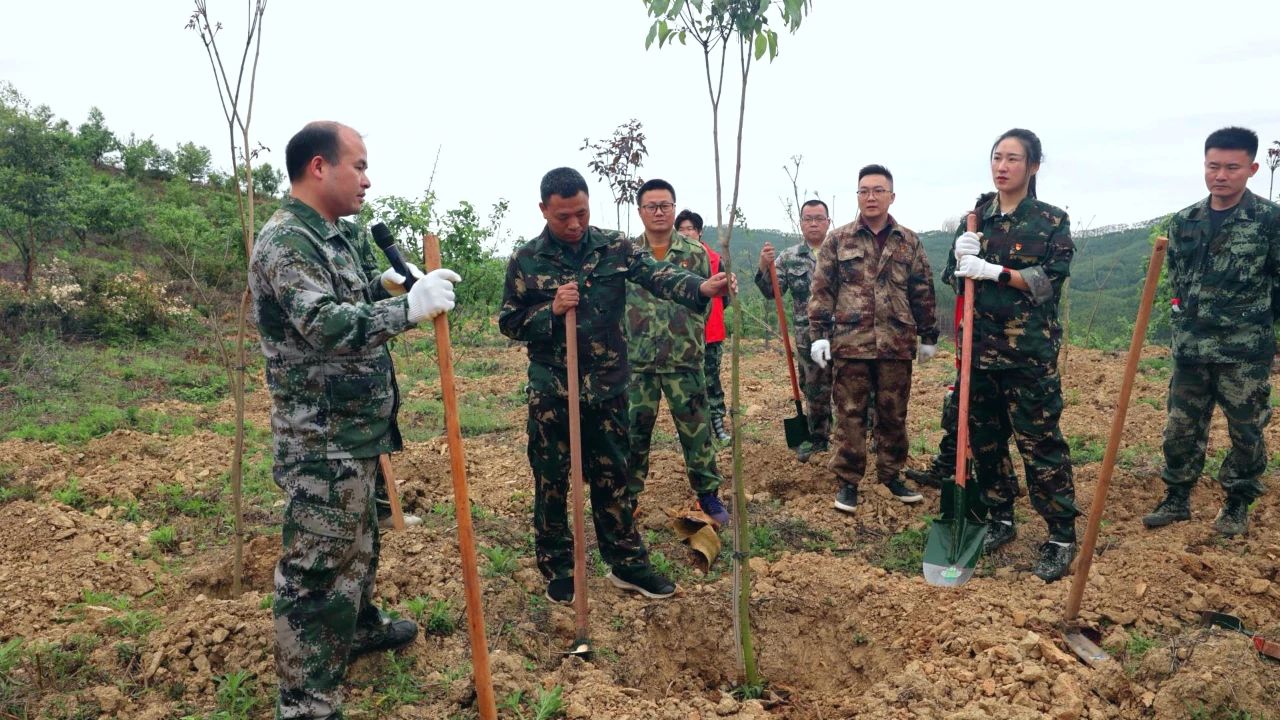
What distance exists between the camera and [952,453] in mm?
4699

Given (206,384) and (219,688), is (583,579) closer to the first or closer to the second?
(219,688)

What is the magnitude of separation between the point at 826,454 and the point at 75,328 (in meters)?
10.9

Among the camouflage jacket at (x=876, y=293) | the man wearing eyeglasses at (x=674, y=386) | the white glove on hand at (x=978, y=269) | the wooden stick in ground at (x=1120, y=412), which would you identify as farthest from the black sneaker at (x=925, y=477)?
the wooden stick in ground at (x=1120, y=412)

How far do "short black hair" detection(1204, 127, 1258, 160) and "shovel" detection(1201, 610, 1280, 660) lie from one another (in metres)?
2.29

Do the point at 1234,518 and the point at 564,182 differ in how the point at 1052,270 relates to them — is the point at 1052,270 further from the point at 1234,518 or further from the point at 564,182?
the point at 564,182

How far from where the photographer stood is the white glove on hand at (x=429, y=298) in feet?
6.84

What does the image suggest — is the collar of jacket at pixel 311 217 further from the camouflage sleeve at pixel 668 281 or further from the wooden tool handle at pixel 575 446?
the camouflage sleeve at pixel 668 281

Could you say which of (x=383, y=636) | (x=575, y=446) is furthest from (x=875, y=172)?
(x=383, y=636)

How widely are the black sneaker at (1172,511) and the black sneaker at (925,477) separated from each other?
1141mm

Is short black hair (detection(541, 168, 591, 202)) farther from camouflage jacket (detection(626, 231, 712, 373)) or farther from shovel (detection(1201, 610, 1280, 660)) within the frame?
shovel (detection(1201, 610, 1280, 660))

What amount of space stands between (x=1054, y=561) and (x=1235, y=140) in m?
2.29

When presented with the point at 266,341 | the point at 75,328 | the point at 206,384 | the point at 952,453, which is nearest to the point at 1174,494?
the point at 952,453

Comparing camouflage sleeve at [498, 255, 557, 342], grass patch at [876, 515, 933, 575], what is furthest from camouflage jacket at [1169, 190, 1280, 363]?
camouflage sleeve at [498, 255, 557, 342]

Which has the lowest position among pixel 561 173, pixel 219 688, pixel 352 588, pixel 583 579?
pixel 219 688
